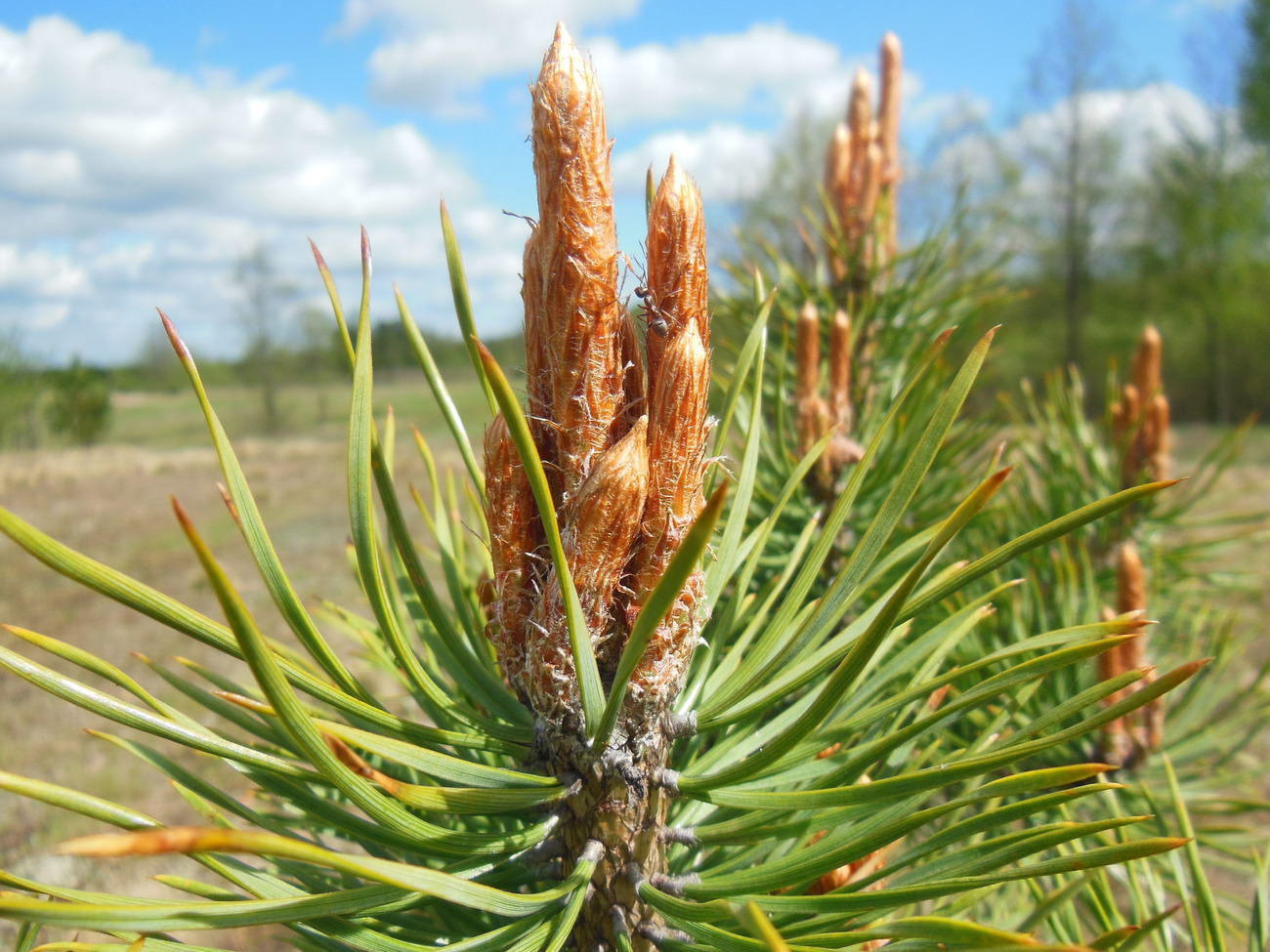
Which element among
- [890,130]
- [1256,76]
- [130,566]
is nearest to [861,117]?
[890,130]

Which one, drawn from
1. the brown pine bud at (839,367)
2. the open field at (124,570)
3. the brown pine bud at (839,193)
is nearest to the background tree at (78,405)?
the open field at (124,570)

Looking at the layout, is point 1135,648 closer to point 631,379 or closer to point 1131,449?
point 1131,449

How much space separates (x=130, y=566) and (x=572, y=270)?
25.8 feet

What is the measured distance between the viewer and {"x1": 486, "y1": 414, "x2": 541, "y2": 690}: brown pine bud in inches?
19.4

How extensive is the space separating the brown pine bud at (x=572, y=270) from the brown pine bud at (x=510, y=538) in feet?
0.10

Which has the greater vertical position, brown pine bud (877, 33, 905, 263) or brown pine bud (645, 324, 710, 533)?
brown pine bud (877, 33, 905, 263)

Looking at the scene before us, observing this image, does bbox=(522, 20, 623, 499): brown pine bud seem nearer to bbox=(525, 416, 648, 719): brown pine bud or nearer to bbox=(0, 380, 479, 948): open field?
bbox=(525, 416, 648, 719): brown pine bud

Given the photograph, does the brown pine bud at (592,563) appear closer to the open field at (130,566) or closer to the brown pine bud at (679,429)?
the brown pine bud at (679,429)

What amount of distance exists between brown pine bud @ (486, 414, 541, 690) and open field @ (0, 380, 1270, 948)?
0.76 metres

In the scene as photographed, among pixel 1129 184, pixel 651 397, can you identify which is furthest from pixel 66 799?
pixel 1129 184

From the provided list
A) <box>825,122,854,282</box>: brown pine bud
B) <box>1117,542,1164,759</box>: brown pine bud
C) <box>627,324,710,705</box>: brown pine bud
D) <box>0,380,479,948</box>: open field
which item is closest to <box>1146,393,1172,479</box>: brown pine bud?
<box>1117,542,1164,759</box>: brown pine bud

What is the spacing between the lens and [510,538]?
0.50 m

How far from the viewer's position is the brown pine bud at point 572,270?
1.44 feet

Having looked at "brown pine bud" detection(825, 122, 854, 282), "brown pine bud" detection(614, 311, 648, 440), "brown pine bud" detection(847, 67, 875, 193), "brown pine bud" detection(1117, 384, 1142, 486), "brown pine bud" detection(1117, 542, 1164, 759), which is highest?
"brown pine bud" detection(847, 67, 875, 193)
